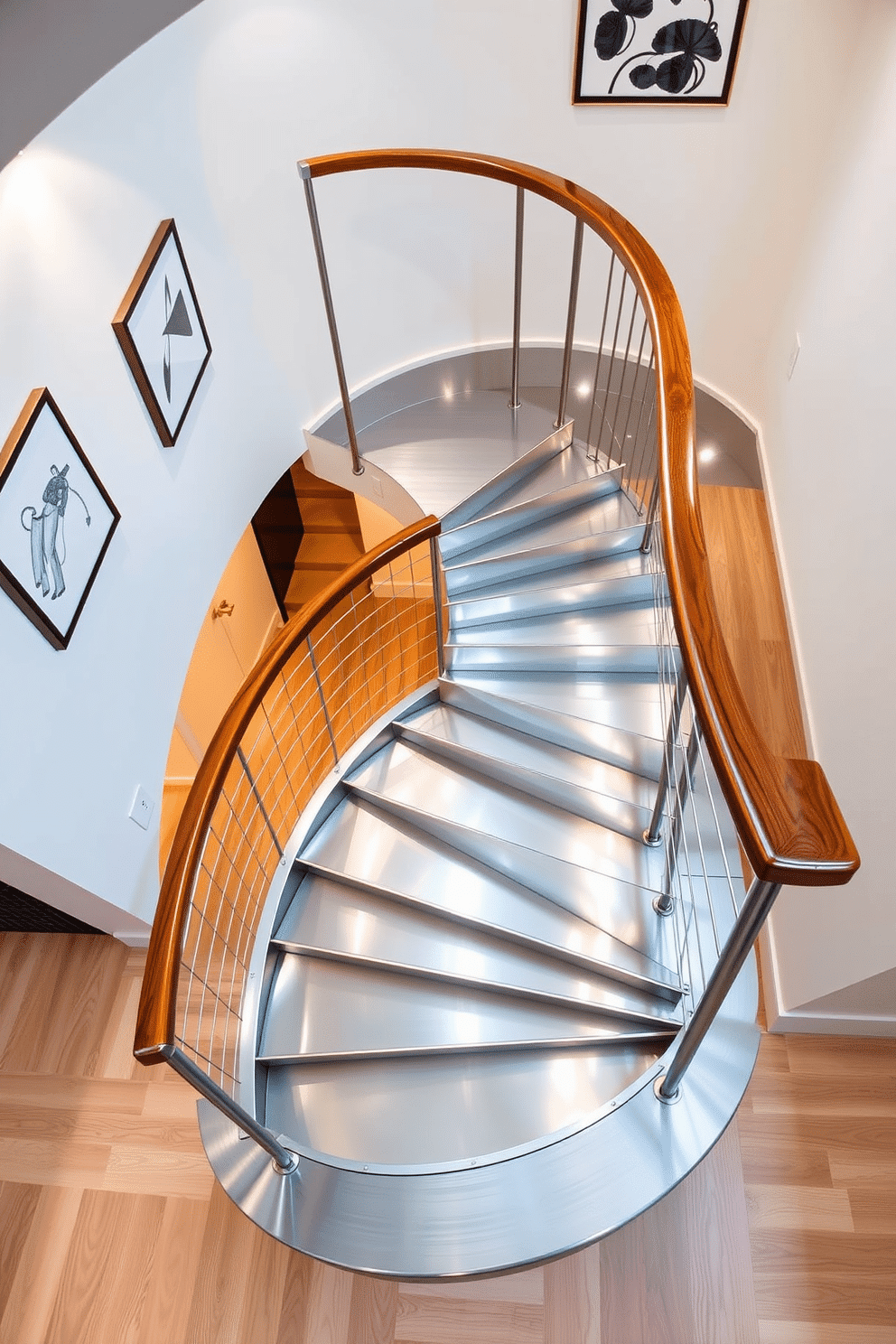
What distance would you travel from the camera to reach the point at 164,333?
10.00 ft

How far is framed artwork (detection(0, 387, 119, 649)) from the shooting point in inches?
92.7

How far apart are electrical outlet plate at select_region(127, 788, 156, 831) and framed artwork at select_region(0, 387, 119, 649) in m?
0.71

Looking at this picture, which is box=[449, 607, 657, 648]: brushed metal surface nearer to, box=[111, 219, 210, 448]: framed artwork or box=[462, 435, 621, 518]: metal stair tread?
box=[462, 435, 621, 518]: metal stair tread

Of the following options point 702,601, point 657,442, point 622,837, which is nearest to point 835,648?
point 622,837

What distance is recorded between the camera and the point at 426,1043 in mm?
2289

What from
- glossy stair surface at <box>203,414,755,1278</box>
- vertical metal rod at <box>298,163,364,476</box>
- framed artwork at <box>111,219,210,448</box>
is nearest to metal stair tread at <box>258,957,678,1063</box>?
glossy stair surface at <box>203,414,755,1278</box>

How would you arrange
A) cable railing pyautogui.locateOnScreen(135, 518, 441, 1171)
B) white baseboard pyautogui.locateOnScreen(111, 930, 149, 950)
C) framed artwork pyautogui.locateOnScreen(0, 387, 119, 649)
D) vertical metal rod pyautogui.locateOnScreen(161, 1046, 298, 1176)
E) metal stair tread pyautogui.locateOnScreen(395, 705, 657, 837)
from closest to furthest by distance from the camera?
vertical metal rod pyautogui.locateOnScreen(161, 1046, 298, 1176) → cable railing pyautogui.locateOnScreen(135, 518, 441, 1171) → framed artwork pyautogui.locateOnScreen(0, 387, 119, 649) → metal stair tread pyautogui.locateOnScreen(395, 705, 657, 837) → white baseboard pyautogui.locateOnScreen(111, 930, 149, 950)

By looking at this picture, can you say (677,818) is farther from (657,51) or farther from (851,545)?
(657,51)

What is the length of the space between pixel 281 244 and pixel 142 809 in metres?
2.47

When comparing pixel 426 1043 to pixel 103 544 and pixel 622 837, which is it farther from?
pixel 103 544

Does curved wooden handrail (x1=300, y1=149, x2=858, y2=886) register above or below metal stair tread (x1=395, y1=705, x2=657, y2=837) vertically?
above

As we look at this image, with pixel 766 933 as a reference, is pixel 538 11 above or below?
above

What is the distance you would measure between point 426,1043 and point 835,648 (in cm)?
208

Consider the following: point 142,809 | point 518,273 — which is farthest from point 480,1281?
point 518,273
